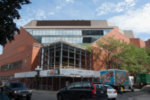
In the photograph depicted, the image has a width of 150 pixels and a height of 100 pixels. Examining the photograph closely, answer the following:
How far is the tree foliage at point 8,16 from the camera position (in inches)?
422

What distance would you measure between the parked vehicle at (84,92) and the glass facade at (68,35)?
39.6 meters

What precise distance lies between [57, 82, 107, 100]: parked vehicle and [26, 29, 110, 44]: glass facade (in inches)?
1558

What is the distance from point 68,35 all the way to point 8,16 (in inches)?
1652

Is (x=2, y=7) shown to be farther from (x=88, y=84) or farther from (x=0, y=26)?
(x=88, y=84)

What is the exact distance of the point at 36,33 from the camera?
54000 millimetres

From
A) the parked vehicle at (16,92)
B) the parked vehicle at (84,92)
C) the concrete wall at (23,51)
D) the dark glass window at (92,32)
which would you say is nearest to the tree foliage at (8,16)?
the parked vehicle at (16,92)

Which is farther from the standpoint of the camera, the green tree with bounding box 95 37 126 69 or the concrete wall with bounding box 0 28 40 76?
the concrete wall with bounding box 0 28 40 76

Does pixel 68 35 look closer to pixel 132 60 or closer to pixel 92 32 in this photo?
pixel 92 32

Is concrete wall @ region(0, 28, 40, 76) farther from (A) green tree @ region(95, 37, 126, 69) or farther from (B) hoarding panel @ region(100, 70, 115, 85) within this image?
(B) hoarding panel @ region(100, 70, 115, 85)

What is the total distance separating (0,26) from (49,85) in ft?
66.9

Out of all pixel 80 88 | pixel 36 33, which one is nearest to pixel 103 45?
pixel 80 88

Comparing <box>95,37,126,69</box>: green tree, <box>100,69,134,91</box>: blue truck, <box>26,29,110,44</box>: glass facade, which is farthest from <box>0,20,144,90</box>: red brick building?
<box>100,69,134,91</box>: blue truck

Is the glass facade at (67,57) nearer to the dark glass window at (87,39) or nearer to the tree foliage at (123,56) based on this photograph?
the tree foliage at (123,56)

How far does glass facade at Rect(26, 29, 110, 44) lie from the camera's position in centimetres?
5091
